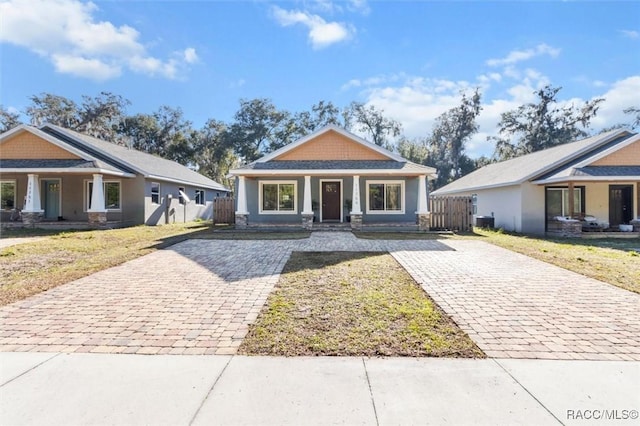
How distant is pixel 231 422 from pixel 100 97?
4625 cm

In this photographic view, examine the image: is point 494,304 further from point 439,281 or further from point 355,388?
point 355,388

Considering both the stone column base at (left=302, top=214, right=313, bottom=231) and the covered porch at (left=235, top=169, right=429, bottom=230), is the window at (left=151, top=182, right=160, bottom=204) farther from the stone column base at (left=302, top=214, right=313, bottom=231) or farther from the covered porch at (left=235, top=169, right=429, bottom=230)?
the stone column base at (left=302, top=214, right=313, bottom=231)

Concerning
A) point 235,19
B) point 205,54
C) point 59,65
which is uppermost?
point 59,65

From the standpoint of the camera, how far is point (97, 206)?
17375mm

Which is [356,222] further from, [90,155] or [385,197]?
[90,155]

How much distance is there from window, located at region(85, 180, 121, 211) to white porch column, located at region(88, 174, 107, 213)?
1.37 metres

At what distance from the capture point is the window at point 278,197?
1792cm

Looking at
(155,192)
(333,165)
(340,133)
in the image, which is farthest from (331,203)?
(155,192)

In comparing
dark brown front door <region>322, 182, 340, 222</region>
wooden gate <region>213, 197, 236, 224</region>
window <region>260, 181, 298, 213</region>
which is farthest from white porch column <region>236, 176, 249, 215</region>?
dark brown front door <region>322, 182, 340, 222</region>

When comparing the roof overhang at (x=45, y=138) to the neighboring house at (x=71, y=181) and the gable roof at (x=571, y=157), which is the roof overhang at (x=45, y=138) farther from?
the gable roof at (x=571, y=157)

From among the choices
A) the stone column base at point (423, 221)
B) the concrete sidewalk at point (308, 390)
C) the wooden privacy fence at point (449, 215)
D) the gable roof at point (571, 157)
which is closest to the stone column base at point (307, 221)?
the stone column base at point (423, 221)

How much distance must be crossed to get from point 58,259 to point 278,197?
34.3 feet

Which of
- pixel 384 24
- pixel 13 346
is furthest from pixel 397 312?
pixel 384 24

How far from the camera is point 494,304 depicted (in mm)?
5254
